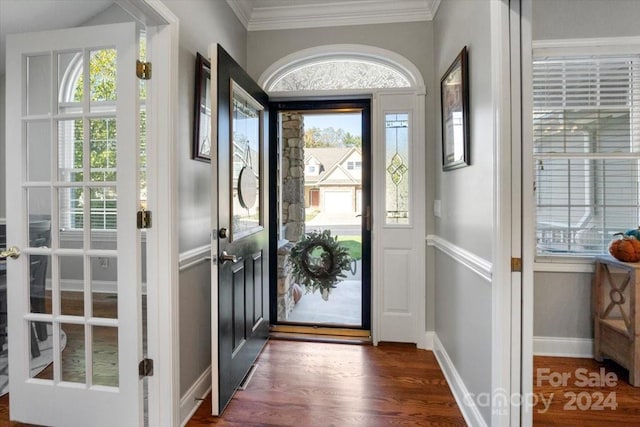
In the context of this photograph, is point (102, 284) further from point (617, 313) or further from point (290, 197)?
point (617, 313)

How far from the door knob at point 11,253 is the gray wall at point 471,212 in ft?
7.70

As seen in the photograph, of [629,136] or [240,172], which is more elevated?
[629,136]

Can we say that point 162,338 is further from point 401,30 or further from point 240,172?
point 401,30

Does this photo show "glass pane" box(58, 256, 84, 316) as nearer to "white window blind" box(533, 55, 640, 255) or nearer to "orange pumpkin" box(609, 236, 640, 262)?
"white window blind" box(533, 55, 640, 255)

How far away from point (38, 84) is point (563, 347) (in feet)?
12.4

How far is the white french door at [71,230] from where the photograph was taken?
5.48 feet

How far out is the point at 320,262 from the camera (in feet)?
10.3

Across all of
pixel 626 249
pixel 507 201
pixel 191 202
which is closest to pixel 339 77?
pixel 191 202

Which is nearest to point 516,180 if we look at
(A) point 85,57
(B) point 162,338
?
(B) point 162,338

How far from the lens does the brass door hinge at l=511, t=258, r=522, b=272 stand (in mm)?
Result: 1405

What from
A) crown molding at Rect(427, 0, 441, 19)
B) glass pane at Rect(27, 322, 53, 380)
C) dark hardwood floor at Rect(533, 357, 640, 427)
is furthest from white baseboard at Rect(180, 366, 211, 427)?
crown molding at Rect(427, 0, 441, 19)

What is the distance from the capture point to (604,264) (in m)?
2.36

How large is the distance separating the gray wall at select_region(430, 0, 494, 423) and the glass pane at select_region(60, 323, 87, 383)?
203 centimetres

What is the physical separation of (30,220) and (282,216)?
73.9 inches
